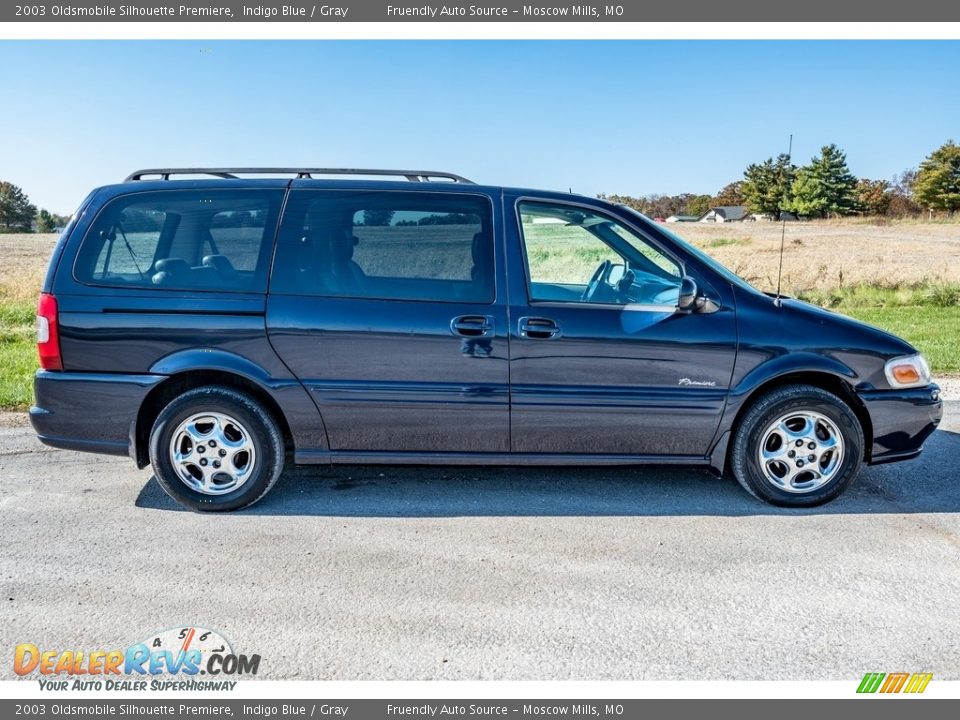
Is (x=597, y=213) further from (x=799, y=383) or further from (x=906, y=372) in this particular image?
(x=906, y=372)

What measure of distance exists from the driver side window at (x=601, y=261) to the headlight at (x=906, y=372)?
1319 mm

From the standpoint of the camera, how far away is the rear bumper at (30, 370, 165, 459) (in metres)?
4.38

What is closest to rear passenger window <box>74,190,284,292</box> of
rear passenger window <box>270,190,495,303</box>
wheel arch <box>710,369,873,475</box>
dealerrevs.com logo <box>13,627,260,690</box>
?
rear passenger window <box>270,190,495,303</box>

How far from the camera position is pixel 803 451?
178 inches

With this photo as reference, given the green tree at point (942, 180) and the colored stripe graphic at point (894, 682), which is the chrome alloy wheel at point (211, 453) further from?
the green tree at point (942, 180)

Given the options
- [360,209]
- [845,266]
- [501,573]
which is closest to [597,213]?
[360,209]

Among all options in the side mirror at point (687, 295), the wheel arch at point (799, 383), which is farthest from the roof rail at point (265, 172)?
the wheel arch at point (799, 383)

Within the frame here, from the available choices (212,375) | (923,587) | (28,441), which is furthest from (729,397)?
(28,441)

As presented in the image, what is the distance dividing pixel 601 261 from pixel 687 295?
2.12 ft

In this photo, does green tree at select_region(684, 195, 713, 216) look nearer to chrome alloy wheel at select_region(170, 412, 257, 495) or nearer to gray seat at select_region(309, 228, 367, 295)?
gray seat at select_region(309, 228, 367, 295)

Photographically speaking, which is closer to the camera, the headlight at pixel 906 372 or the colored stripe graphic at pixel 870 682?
the colored stripe graphic at pixel 870 682

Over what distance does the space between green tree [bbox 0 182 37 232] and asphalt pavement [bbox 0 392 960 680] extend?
65.9 meters

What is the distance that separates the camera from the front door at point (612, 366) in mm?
4367

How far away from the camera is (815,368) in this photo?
174 inches
